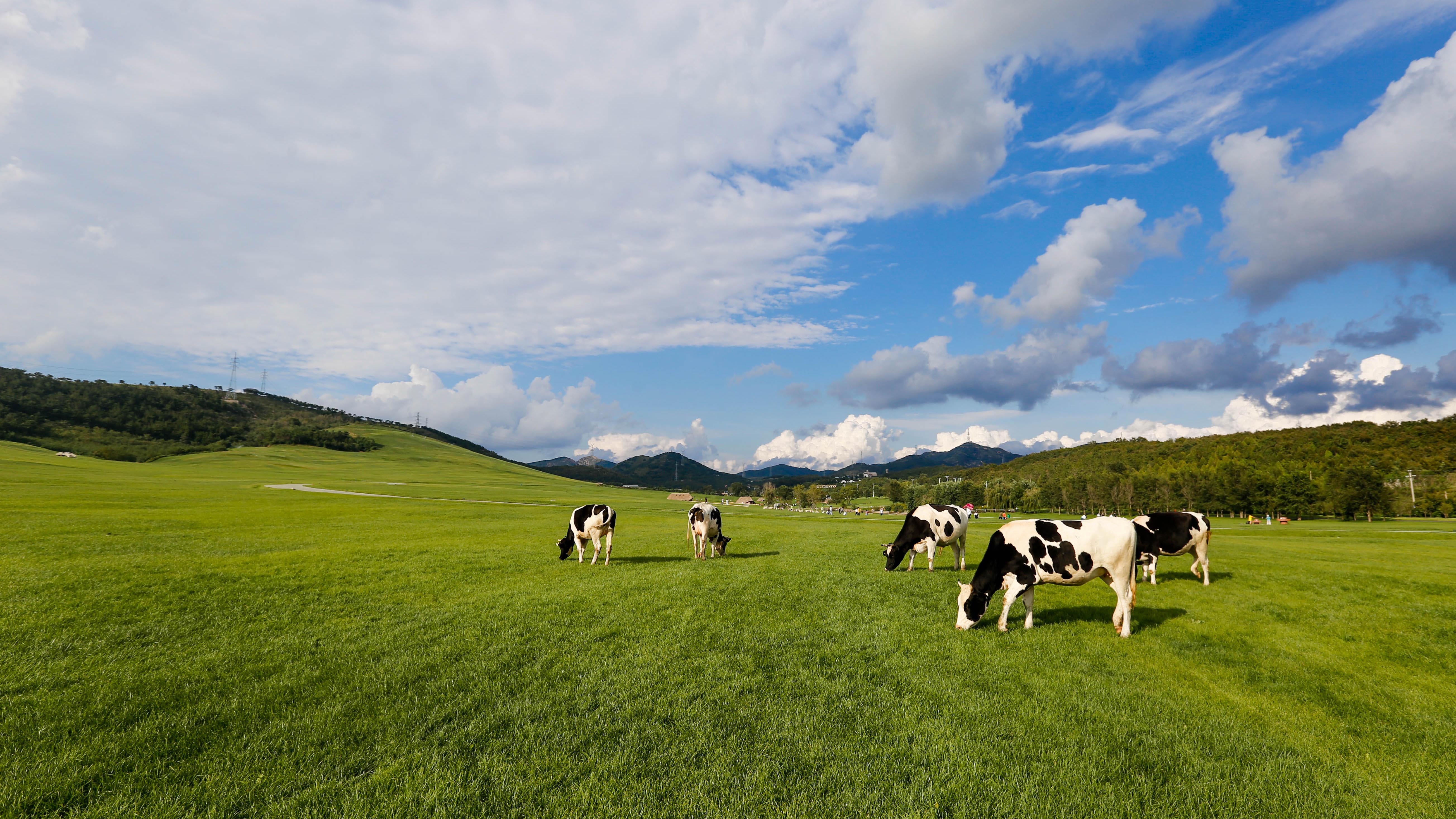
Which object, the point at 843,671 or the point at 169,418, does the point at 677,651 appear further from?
the point at 169,418

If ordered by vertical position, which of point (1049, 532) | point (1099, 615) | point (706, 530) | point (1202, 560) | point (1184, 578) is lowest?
point (1099, 615)

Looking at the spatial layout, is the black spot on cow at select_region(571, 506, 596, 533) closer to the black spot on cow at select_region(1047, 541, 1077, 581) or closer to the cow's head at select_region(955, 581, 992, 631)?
the cow's head at select_region(955, 581, 992, 631)

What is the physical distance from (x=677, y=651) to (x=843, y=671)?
2886 millimetres

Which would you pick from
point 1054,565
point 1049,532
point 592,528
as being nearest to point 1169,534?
point 1049,532

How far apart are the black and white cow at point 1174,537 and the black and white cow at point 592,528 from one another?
57.9 ft

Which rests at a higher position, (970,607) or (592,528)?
(592,528)

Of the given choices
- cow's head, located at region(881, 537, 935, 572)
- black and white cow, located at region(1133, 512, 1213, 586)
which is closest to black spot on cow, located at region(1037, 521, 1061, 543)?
cow's head, located at region(881, 537, 935, 572)

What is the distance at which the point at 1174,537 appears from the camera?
688 inches

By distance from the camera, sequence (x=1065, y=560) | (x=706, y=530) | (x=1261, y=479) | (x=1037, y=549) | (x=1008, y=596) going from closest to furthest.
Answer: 1. (x=1008, y=596)
2. (x=1065, y=560)
3. (x=1037, y=549)
4. (x=706, y=530)
5. (x=1261, y=479)

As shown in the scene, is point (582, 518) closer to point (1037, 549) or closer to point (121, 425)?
point (1037, 549)

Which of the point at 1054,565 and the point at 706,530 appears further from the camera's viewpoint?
the point at 706,530

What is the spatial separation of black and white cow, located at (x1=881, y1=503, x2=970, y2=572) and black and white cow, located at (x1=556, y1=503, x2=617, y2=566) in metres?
9.95

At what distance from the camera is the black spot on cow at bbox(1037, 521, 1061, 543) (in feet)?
39.8

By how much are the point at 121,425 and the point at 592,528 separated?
23879cm
